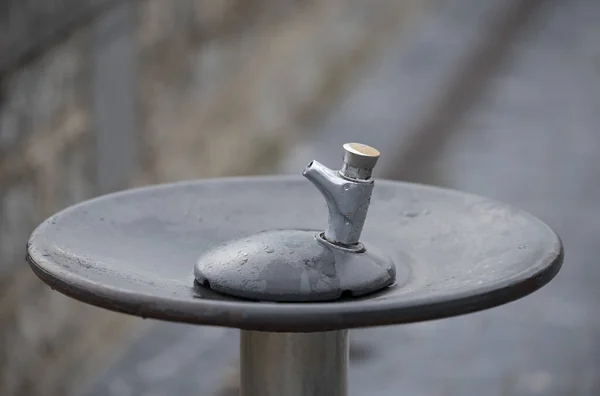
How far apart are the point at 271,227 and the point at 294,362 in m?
0.21

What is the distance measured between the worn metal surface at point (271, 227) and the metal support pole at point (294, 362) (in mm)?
123

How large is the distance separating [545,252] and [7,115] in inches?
67.4

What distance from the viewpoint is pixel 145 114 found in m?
3.49

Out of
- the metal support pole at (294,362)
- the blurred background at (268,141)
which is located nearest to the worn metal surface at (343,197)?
the metal support pole at (294,362)

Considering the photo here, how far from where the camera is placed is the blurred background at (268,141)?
2695mm

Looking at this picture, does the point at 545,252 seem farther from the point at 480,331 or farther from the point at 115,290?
the point at 480,331

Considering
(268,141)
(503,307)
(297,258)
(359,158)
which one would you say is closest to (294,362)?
(297,258)

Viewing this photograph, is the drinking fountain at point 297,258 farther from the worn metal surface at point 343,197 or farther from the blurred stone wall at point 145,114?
the blurred stone wall at point 145,114

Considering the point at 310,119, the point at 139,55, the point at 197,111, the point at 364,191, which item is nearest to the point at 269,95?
the point at 310,119

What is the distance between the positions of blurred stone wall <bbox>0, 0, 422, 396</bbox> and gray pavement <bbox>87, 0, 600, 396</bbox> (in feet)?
0.59

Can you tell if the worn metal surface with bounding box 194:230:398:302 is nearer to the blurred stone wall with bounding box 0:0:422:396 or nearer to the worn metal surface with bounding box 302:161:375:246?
the worn metal surface with bounding box 302:161:375:246

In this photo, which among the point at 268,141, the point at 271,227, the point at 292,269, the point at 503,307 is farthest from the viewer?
the point at 268,141

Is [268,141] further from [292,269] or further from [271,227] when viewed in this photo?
[292,269]

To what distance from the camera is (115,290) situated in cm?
94
